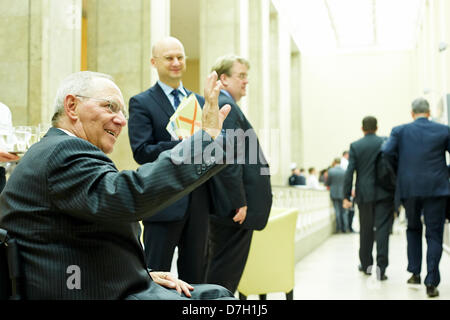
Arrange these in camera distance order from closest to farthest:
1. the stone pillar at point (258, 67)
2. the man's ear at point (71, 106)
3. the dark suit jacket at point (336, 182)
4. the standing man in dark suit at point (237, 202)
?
the man's ear at point (71, 106), the standing man in dark suit at point (237, 202), the dark suit jacket at point (336, 182), the stone pillar at point (258, 67)

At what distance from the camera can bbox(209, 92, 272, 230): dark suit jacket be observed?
3.03 metres

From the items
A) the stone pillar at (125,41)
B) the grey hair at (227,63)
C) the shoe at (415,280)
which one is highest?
the stone pillar at (125,41)

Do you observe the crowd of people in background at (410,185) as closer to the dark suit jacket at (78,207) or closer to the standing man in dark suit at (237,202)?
the standing man in dark suit at (237,202)

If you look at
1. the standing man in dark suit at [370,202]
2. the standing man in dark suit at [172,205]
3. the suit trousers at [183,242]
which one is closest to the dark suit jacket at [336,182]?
the standing man in dark suit at [370,202]

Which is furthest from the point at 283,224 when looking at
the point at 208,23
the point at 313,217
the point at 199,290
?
the point at 208,23

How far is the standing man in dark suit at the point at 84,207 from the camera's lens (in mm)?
1424

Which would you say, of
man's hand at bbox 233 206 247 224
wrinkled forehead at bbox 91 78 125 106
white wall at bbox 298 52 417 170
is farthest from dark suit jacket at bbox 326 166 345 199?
wrinkled forehead at bbox 91 78 125 106

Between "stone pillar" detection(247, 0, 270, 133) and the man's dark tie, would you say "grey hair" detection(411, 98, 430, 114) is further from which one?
"stone pillar" detection(247, 0, 270, 133)

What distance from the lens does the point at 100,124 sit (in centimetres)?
173

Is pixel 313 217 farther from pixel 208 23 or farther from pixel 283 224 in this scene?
pixel 283 224

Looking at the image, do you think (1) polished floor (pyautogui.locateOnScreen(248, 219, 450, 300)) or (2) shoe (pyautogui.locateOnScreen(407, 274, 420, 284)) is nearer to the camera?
(1) polished floor (pyautogui.locateOnScreen(248, 219, 450, 300))

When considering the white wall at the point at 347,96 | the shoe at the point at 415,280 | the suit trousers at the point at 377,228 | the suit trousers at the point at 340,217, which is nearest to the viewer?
the shoe at the point at 415,280

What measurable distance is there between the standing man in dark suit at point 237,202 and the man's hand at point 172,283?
3.99 ft

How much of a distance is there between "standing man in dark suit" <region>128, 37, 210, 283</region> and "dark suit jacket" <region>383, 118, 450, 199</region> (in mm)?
3212
